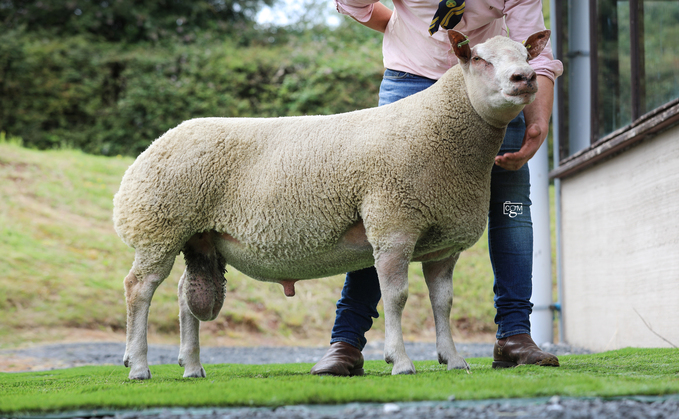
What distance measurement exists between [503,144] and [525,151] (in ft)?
0.78

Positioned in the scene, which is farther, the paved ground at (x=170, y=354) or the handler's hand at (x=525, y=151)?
the paved ground at (x=170, y=354)

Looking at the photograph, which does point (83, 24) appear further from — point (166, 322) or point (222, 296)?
point (222, 296)

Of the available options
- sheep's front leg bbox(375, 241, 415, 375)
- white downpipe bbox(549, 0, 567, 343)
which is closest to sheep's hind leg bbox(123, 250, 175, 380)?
sheep's front leg bbox(375, 241, 415, 375)

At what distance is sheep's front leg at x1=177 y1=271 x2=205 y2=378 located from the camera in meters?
3.19

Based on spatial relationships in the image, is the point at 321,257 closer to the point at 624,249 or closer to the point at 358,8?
the point at 358,8

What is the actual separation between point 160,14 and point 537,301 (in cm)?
1030

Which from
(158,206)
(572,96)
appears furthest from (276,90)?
(158,206)

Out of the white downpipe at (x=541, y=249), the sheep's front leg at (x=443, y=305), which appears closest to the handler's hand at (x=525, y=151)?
the sheep's front leg at (x=443, y=305)

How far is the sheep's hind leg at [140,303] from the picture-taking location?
302cm

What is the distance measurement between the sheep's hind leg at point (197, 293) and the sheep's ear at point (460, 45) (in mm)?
1526

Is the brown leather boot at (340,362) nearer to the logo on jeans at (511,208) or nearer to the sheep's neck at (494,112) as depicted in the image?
the logo on jeans at (511,208)

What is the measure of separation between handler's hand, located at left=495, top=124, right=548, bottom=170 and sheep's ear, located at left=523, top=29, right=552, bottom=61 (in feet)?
1.08

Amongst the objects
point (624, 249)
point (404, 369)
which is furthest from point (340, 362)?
point (624, 249)

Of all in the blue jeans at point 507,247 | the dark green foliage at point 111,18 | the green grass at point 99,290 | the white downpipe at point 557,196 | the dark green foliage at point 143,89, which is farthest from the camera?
the dark green foliage at point 111,18
